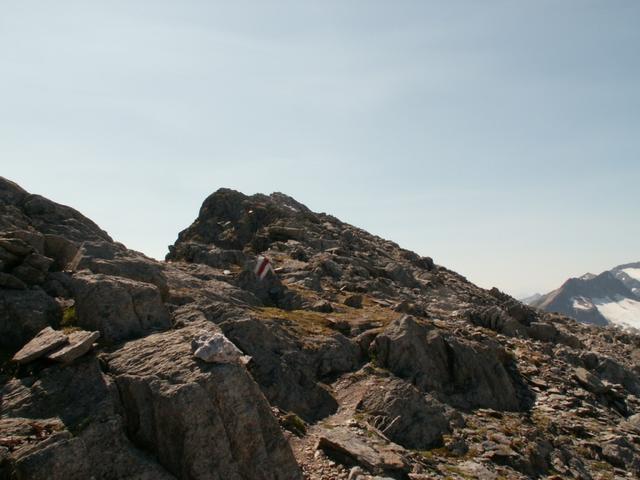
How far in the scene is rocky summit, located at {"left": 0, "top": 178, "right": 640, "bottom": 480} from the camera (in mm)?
13602

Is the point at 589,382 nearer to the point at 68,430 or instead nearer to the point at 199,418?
the point at 199,418

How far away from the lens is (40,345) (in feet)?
50.5

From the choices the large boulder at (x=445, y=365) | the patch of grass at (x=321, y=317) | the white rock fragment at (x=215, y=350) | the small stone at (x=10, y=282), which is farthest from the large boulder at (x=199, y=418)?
the patch of grass at (x=321, y=317)

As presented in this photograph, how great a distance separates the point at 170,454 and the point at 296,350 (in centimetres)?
1398

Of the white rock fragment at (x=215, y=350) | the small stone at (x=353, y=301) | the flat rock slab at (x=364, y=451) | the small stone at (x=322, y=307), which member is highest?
the small stone at (x=353, y=301)

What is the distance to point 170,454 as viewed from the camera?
1344cm

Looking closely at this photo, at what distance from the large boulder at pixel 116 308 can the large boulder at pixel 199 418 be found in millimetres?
2247

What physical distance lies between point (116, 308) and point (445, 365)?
20.0 metres

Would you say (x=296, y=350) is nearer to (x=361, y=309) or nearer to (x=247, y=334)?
(x=247, y=334)

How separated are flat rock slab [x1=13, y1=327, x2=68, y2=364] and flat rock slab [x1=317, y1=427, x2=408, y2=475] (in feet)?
32.6

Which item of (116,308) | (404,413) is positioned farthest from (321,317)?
(116,308)

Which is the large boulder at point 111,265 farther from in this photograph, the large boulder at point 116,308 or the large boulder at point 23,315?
the large boulder at point 23,315

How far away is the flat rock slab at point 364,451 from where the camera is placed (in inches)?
712

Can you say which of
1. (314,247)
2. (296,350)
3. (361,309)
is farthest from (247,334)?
(314,247)
